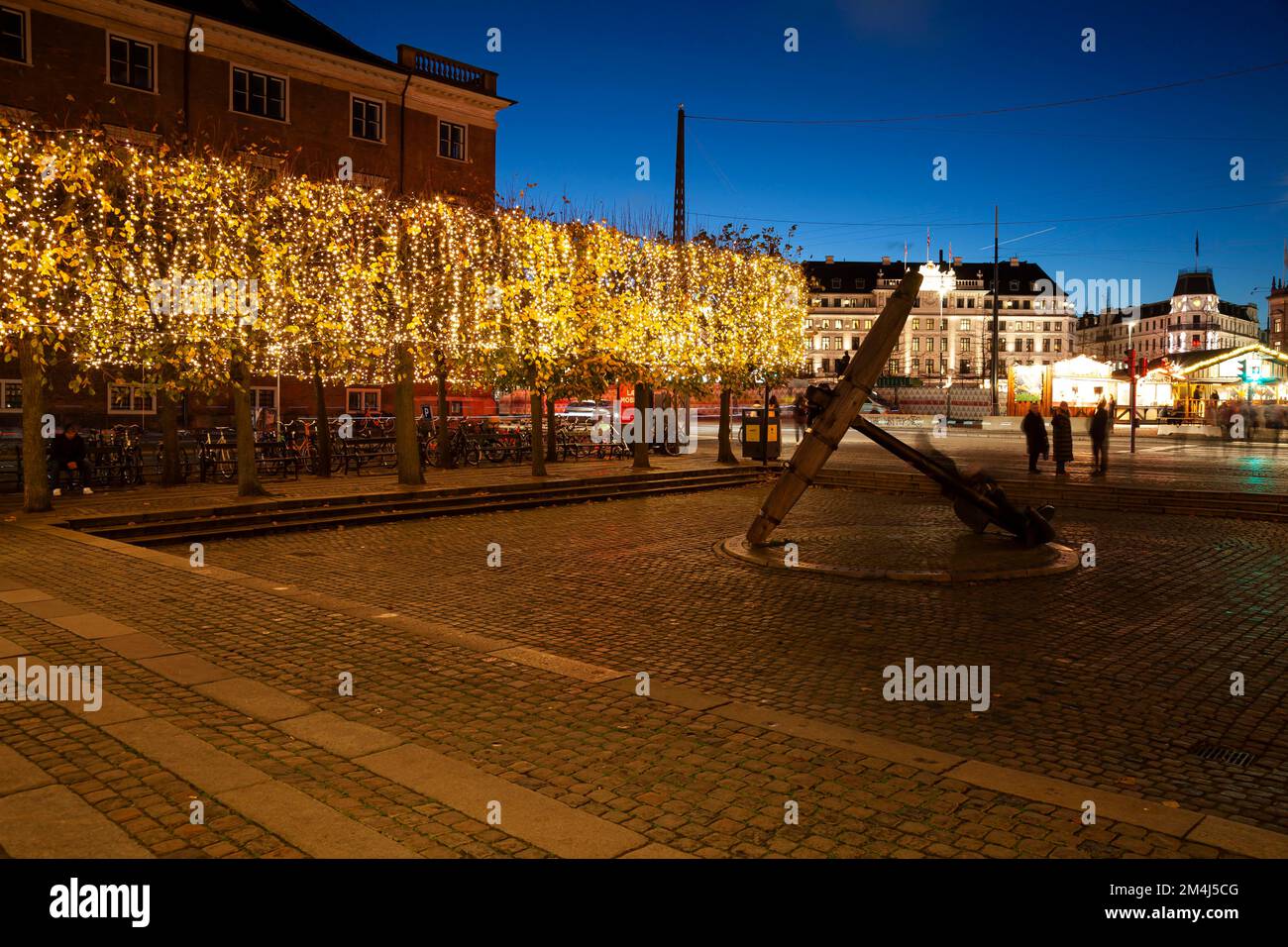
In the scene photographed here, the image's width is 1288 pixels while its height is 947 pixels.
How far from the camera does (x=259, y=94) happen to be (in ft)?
124

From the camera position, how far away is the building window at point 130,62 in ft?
111

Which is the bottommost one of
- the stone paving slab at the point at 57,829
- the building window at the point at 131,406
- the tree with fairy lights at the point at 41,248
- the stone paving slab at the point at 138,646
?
the stone paving slab at the point at 57,829

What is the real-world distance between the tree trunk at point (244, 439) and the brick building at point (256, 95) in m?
10.1

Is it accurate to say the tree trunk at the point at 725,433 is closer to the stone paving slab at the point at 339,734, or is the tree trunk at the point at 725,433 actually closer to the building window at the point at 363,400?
the building window at the point at 363,400

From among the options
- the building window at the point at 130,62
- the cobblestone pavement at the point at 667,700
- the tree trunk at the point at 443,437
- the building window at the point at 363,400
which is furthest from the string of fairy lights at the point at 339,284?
the building window at the point at 130,62

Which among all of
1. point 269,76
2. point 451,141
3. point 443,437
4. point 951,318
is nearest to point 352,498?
point 443,437

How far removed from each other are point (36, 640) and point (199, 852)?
196 inches

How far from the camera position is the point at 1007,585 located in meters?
11.9

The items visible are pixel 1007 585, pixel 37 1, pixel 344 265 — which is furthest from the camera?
pixel 37 1

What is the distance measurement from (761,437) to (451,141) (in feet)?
75.0

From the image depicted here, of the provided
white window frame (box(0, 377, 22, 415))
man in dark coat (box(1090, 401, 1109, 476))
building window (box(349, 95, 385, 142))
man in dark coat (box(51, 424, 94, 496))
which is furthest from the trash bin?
white window frame (box(0, 377, 22, 415))

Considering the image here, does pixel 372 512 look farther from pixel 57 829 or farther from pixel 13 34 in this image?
pixel 13 34
